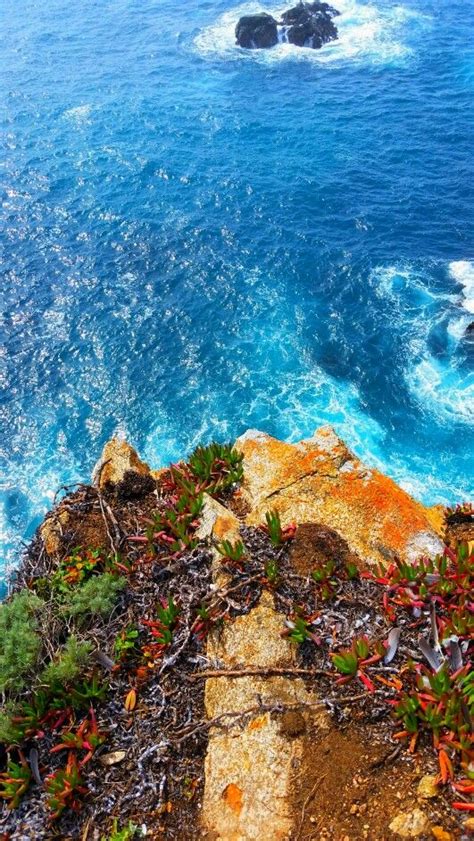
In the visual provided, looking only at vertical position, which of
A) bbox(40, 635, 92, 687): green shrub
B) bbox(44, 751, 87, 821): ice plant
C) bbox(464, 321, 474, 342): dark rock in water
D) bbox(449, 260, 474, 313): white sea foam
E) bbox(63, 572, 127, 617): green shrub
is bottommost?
bbox(464, 321, 474, 342): dark rock in water

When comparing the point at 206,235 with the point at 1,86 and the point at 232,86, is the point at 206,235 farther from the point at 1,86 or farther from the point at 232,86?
the point at 1,86

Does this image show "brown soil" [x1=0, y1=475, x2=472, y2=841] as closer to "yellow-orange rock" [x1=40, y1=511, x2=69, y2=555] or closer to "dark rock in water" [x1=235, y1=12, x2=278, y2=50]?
"yellow-orange rock" [x1=40, y1=511, x2=69, y2=555]

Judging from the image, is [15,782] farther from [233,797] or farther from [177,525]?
[177,525]

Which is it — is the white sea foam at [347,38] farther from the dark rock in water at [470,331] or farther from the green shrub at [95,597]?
the green shrub at [95,597]

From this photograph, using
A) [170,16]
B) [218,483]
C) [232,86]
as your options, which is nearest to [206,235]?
[232,86]

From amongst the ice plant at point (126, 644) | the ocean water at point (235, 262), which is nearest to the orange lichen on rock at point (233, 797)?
the ice plant at point (126, 644)

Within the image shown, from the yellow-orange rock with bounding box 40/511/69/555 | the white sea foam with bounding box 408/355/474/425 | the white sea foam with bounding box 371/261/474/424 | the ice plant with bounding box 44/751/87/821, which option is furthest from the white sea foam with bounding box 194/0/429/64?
the ice plant with bounding box 44/751/87/821
